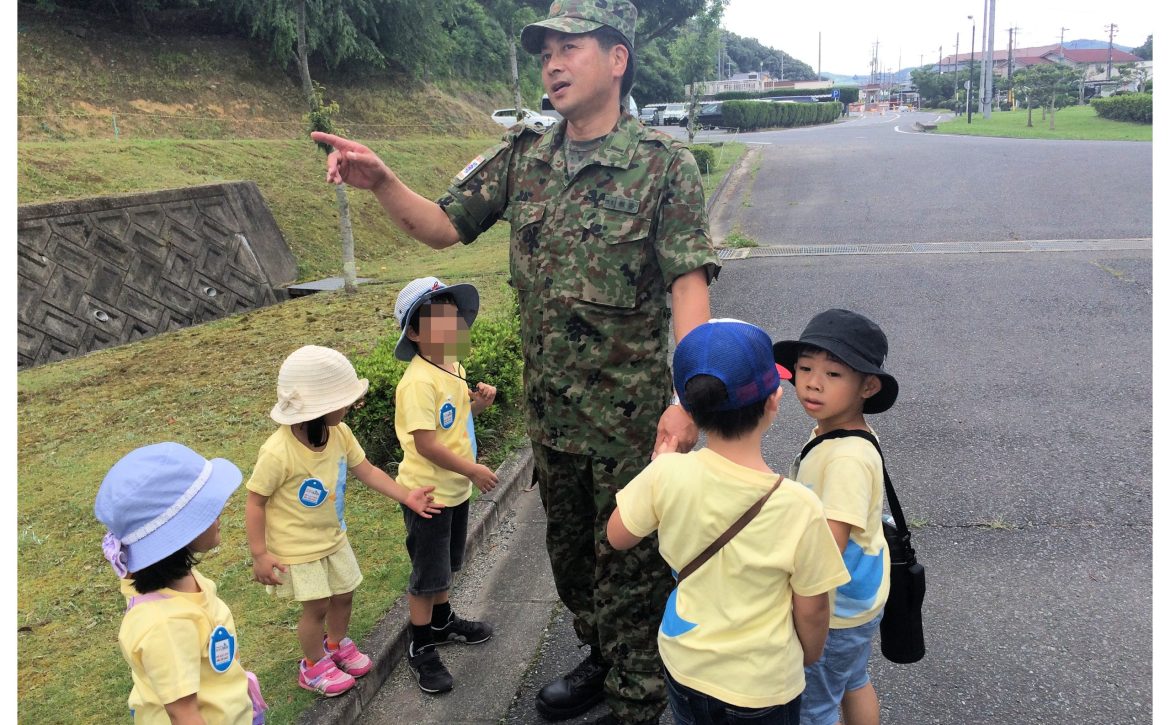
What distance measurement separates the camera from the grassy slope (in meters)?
3.33

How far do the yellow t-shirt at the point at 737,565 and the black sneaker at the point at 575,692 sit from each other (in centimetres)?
104

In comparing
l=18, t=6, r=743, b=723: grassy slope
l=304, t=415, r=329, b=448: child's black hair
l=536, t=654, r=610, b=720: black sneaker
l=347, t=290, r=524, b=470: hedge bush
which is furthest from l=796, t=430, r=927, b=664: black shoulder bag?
l=347, t=290, r=524, b=470: hedge bush

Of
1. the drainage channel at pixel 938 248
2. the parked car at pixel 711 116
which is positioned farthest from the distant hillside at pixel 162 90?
the parked car at pixel 711 116

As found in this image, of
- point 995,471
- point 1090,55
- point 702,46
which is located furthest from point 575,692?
point 1090,55

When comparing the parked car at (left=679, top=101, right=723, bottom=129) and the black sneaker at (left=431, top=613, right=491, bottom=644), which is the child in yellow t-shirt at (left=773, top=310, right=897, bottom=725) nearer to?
the black sneaker at (left=431, top=613, right=491, bottom=644)

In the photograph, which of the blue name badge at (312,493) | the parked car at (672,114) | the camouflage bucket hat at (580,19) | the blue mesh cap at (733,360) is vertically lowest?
the blue name badge at (312,493)

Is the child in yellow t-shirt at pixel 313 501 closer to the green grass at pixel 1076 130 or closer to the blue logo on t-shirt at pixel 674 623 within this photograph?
the blue logo on t-shirt at pixel 674 623

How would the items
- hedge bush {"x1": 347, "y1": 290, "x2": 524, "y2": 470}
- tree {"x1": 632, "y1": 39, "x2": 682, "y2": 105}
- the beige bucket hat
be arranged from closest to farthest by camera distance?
the beige bucket hat, hedge bush {"x1": 347, "y1": 290, "x2": 524, "y2": 470}, tree {"x1": 632, "y1": 39, "x2": 682, "y2": 105}

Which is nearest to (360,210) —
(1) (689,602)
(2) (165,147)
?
(2) (165,147)

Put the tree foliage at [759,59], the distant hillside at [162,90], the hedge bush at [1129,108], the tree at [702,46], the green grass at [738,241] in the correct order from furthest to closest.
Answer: the tree foliage at [759,59] < the hedge bush at [1129,108] < the tree at [702,46] < the distant hillside at [162,90] < the green grass at [738,241]

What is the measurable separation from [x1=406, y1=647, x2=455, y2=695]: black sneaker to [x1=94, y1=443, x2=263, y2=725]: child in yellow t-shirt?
1.04 metres

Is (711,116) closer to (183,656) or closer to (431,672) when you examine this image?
(431,672)

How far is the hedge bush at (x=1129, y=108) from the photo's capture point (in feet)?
92.3

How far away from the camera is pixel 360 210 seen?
14188 mm
